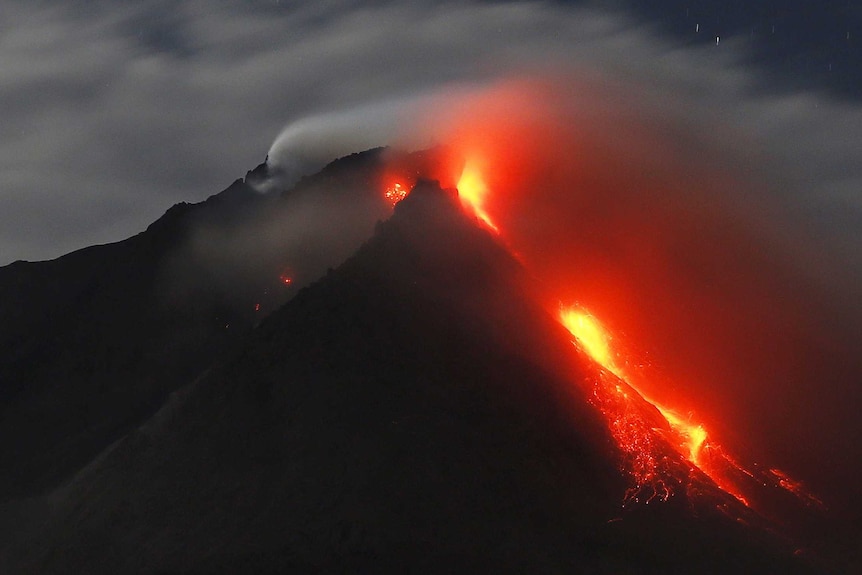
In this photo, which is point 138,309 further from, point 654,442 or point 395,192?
point 654,442

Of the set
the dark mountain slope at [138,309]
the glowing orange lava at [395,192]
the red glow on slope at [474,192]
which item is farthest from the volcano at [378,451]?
the red glow on slope at [474,192]

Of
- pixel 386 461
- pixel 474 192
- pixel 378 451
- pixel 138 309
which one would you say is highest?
pixel 138 309

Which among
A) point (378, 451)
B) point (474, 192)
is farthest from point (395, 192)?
point (378, 451)

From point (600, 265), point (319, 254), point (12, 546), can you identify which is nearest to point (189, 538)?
point (12, 546)

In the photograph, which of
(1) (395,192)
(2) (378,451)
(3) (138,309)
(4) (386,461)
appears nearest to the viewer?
(4) (386,461)

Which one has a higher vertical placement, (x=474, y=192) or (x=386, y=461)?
(x=474, y=192)

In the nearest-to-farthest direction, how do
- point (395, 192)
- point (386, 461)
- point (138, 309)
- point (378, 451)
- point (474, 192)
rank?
point (386, 461) → point (378, 451) → point (395, 192) → point (138, 309) → point (474, 192)
